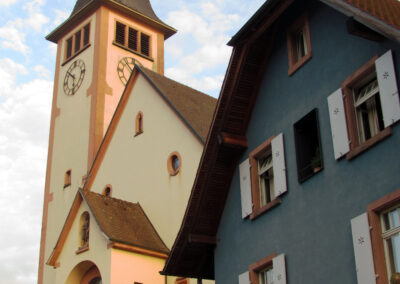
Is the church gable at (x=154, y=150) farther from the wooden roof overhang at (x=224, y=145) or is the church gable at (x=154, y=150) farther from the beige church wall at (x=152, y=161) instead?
the wooden roof overhang at (x=224, y=145)

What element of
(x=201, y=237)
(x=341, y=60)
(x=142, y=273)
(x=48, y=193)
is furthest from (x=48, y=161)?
(x=341, y=60)

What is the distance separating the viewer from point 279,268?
40.8ft

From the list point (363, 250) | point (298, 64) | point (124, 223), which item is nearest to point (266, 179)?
point (298, 64)

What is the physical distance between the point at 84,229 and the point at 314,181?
1138 cm

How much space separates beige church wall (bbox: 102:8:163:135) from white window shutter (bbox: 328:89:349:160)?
70.6 ft

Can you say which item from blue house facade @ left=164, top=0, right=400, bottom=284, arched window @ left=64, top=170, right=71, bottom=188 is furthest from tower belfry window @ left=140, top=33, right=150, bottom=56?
blue house facade @ left=164, top=0, right=400, bottom=284

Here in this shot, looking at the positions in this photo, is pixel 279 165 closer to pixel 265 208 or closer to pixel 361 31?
pixel 265 208

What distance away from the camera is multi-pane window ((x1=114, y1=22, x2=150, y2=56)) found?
3684 cm

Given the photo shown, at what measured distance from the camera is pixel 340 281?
10.8 metres

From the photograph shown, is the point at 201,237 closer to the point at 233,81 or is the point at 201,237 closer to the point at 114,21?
→ the point at 233,81

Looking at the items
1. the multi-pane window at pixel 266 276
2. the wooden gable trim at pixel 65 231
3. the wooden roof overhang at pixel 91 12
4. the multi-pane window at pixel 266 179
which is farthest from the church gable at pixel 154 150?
the wooden roof overhang at pixel 91 12

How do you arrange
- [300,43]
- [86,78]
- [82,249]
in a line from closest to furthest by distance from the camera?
[300,43], [82,249], [86,78]

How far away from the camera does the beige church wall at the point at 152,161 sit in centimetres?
2284

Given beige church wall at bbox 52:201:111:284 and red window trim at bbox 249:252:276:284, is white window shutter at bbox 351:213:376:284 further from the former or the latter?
beige church wall at bbox 52:201:111:284
